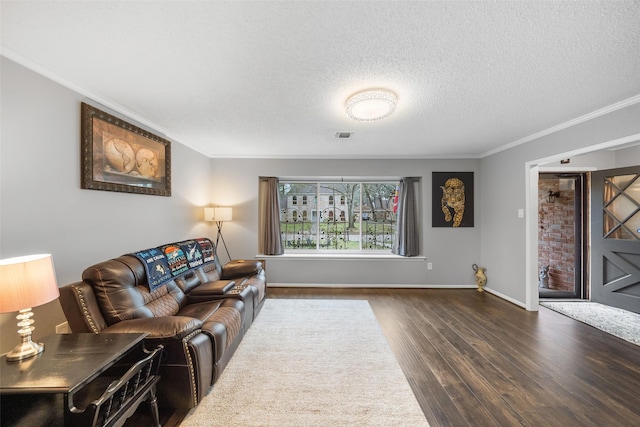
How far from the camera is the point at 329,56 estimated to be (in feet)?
5.34

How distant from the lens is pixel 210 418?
5.38 feet

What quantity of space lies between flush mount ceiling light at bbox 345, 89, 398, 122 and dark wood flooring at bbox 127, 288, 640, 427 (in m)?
2.30

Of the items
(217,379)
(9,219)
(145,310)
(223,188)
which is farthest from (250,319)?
(223,188)

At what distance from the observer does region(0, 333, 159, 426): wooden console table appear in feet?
3.66

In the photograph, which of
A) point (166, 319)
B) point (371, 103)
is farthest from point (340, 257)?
point (166, 319)

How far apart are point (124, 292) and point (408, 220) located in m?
4.15

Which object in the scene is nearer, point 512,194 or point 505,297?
point 512,194

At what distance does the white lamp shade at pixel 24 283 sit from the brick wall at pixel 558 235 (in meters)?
6.42

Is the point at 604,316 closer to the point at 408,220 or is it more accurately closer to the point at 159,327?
the point at 408,220

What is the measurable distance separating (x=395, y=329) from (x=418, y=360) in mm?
625

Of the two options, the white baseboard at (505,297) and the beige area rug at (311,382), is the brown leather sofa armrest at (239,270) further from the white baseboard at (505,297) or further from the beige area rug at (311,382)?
the white baseboard at (505,297)

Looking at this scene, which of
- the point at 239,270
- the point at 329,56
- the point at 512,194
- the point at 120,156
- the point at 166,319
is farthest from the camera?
the point at 512,194

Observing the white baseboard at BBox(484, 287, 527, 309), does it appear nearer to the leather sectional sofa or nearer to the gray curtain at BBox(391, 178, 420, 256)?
the gray curtain at BBox(391, 178, 420, 256)

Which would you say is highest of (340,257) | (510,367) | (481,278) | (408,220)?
(408,220)
